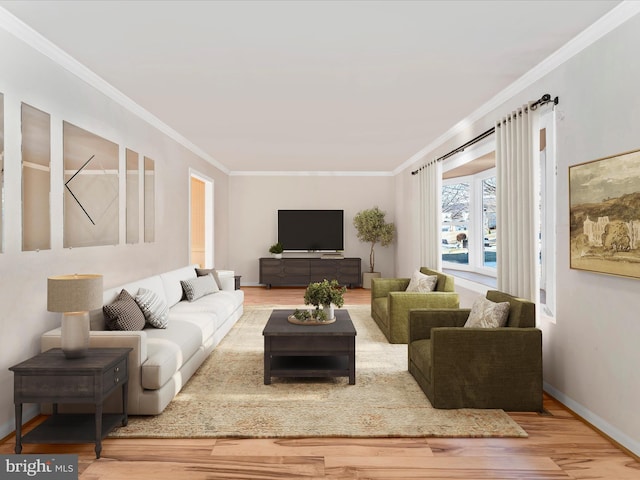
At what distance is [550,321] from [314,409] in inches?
81.8

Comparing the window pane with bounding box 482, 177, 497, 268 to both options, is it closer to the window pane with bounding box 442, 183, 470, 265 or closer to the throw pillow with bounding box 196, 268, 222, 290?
the window pane with bounding box 442, 183, 470, 265

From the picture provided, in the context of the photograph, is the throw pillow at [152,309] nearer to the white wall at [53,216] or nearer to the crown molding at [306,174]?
the white wall at [53,216]

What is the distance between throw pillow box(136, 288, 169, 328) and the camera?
13.5 ft

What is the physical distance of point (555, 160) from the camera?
3.73 m

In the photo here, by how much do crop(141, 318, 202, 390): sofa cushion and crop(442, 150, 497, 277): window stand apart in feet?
16.0

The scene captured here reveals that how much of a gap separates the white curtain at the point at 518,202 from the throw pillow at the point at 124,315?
11.0 feet

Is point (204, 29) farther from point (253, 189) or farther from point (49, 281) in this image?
point (253, 189)

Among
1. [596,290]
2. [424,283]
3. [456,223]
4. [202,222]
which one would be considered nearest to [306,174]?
[202,222]

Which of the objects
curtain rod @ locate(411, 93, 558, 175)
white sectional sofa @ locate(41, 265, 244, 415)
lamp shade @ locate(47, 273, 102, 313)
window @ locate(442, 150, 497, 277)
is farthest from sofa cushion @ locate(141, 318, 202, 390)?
window @ locate(442, 150, 497, 277)

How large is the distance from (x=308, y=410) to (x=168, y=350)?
3.84 ft

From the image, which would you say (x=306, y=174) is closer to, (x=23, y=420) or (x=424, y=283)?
(x=424, y=283)

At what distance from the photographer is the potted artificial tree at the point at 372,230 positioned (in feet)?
32.8

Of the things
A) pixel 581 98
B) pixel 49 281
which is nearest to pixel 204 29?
pixel 49 281

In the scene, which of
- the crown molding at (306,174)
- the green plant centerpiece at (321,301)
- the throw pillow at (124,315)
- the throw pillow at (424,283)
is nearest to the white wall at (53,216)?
the throw pillow at (124,315)
